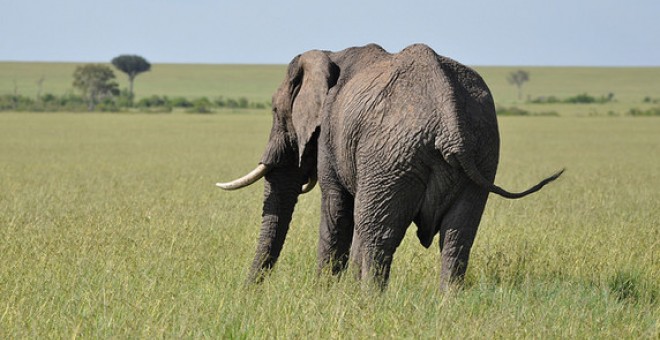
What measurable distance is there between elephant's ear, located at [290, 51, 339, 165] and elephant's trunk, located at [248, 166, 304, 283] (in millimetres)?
698

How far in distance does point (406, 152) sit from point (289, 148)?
6.03ft

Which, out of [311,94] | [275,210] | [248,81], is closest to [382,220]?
[311,94]

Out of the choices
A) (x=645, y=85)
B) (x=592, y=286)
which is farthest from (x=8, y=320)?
(x=645, y=85)

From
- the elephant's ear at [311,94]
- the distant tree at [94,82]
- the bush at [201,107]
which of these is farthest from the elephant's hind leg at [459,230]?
the distant tree at [94,82]

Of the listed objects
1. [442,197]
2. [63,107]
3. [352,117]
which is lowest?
[63,107]

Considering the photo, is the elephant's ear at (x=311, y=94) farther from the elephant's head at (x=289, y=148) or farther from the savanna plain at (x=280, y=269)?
the savanna plain at (x=280, y=269)

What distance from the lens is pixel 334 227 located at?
24.1 feet

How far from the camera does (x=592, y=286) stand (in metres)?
7.83

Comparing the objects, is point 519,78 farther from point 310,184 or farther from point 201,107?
point 310,184

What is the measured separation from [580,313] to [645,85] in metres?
131

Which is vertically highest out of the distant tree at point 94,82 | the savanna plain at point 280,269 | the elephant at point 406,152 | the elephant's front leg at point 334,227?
the elephant at point 406,152

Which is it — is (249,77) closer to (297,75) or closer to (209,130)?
(209,130)

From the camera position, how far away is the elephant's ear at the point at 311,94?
7191 mm

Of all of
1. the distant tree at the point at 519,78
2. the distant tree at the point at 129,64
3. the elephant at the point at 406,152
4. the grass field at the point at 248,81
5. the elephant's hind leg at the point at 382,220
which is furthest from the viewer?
the distant tree at the point at 519,78
